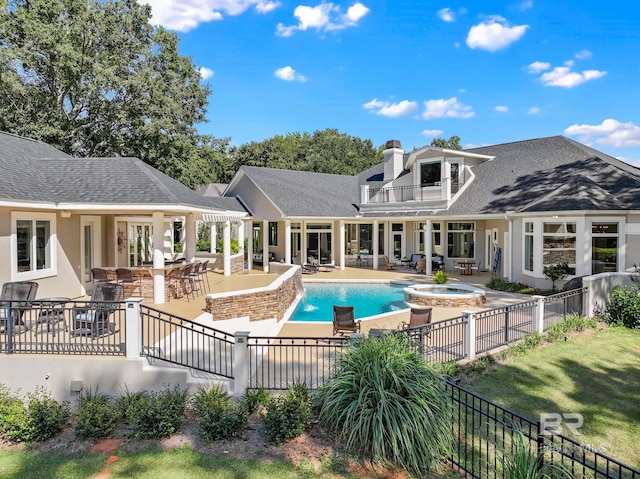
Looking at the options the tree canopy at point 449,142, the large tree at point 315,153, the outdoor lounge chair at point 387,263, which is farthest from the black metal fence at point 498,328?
the tree canopy at point 449,142

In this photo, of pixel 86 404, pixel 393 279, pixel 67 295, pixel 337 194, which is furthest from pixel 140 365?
pixel 337 194

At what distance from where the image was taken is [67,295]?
1347 centimetres

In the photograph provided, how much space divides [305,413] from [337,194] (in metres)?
24.4

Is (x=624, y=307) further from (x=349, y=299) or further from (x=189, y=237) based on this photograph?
(x=189, y=237)

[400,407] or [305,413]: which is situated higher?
[400,407]

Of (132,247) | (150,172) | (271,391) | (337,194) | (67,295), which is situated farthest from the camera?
(337,194)

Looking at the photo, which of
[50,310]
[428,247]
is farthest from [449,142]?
[50,310]

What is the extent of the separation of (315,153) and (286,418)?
193 feet

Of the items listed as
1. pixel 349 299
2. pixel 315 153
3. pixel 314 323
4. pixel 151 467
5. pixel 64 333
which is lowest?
pixel 151 467

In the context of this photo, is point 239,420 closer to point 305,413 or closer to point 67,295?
point 305,413

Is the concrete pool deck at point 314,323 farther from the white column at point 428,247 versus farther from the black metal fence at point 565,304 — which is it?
the black metal fence at point 565,304

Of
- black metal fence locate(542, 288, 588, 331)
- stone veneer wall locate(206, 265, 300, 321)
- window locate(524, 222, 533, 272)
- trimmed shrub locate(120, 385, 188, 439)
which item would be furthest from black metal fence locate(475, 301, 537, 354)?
window locate(524, 222, 533, 272)

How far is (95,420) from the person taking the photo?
6.62m

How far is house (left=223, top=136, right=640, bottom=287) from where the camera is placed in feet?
54.2
